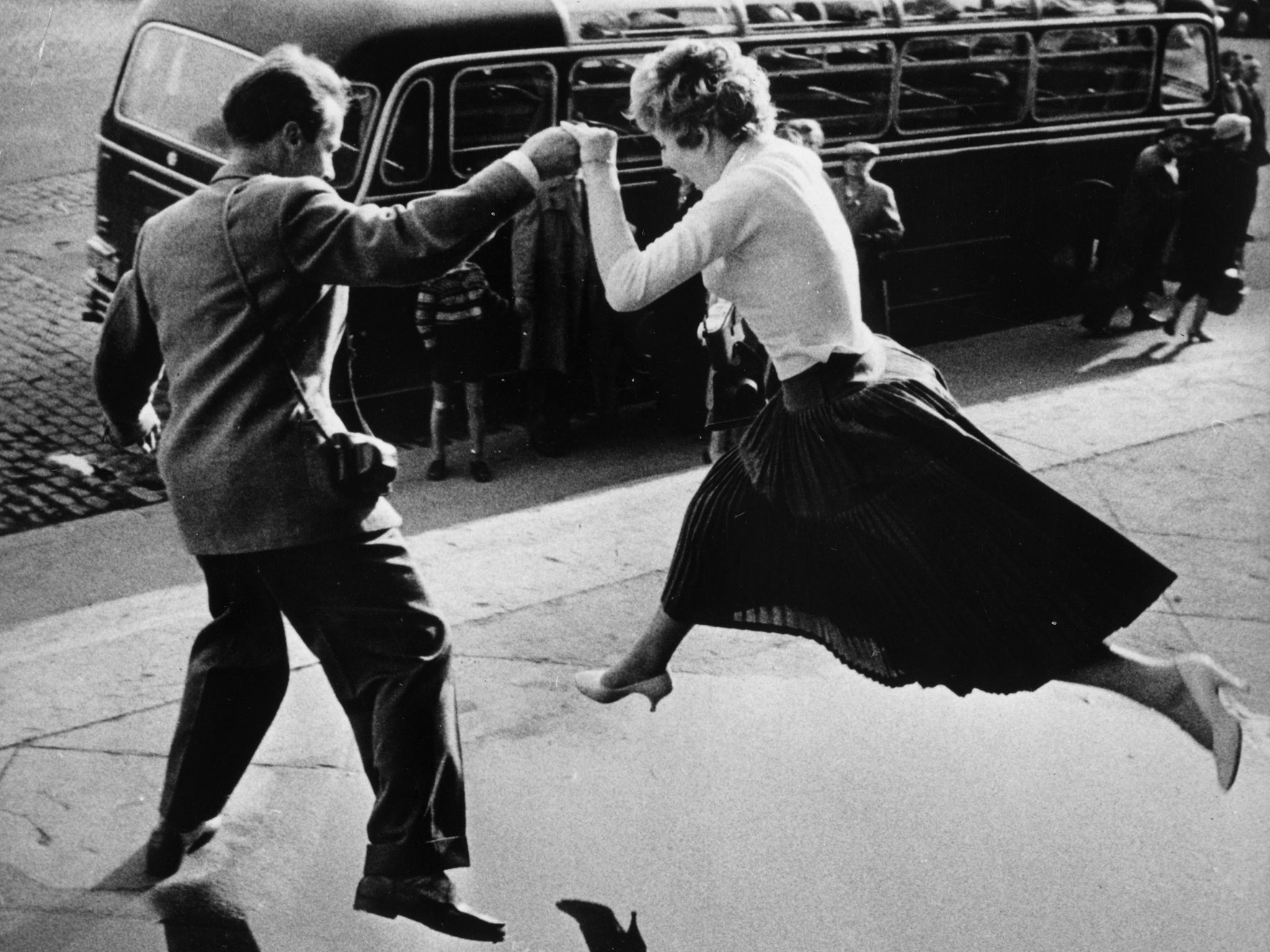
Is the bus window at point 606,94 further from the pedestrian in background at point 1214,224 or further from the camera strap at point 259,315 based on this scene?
the camera strap at point 259,315

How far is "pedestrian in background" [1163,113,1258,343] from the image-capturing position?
30.0 feet

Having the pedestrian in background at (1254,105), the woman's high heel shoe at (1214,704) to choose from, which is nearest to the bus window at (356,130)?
the woman's high heel shoe at (1214,704)

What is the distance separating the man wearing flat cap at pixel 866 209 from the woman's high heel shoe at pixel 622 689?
4396mm

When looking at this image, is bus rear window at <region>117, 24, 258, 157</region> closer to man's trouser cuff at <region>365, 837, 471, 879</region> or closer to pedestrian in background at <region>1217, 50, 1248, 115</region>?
man's trouser cuff at <region>365, 837, 471, 879</region>

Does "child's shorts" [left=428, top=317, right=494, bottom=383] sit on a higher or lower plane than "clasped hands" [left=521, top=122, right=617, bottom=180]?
lower

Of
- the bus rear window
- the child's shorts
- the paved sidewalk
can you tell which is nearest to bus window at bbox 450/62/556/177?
the child's shorts

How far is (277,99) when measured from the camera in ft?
9.98

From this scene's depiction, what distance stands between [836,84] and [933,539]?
18.1 feet

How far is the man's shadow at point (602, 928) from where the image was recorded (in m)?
3.26

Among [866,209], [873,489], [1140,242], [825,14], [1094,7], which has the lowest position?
[1140,242]

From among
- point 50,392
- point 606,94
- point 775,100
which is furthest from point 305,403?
point 775,100

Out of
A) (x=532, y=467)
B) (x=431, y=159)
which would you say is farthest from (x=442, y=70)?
(x=532, y=467)

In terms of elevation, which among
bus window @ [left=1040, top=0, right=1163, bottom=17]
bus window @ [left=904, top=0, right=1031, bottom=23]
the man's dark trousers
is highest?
bus window @ [left=904, top=0, right=1031, bottom=23]

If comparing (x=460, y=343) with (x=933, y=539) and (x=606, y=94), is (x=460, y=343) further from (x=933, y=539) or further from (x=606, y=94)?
(x=933, y=539)
